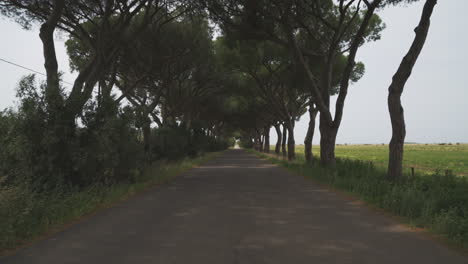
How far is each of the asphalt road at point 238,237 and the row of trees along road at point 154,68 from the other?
2660mm

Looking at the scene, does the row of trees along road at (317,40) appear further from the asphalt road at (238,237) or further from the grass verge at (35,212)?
the grass verge at (35,212)

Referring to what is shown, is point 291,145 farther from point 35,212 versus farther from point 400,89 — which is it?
point 35,212

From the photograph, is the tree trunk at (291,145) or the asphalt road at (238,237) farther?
the tree trunk at (291,145)

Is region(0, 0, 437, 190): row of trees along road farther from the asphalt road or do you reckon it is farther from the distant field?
the distant field

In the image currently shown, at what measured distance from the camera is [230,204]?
7.81 m

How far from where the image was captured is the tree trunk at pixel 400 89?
9.27 meters

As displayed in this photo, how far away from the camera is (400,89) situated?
9.54 m

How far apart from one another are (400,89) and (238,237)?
737 cm

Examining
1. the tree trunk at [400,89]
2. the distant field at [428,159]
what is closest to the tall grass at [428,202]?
the tree trunk at [400,89]

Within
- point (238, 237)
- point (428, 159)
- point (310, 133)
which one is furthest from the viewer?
point (428, 159)

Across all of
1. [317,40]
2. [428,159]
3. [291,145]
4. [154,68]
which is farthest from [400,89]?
[428,159]

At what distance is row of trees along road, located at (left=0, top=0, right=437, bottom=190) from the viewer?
8398 mm

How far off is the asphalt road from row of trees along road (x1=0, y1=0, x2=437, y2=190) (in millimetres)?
2660

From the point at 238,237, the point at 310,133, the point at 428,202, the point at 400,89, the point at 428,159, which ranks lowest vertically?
the point at 238,237
